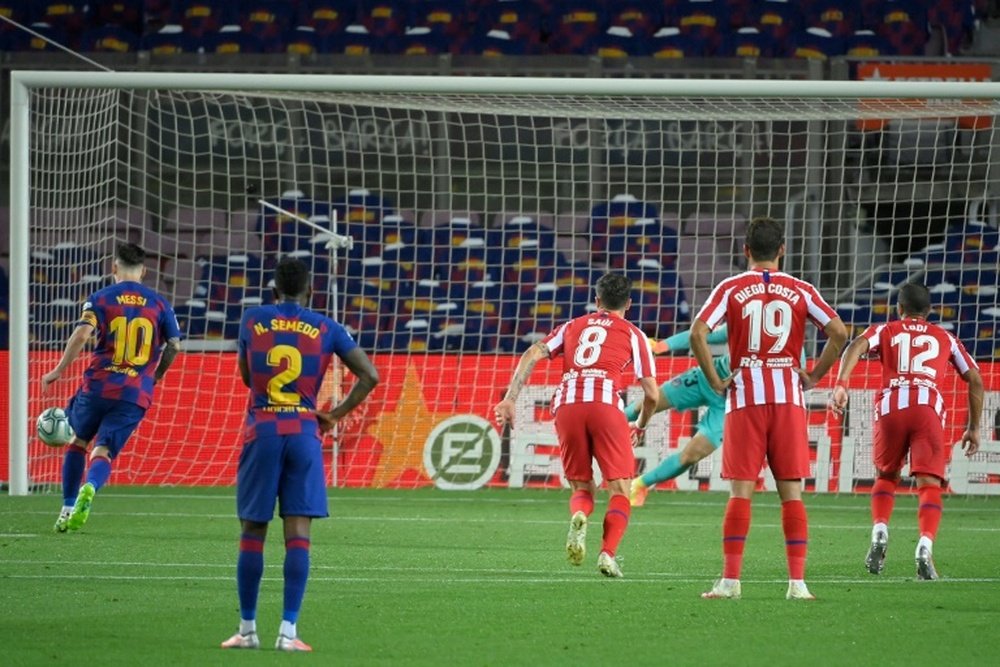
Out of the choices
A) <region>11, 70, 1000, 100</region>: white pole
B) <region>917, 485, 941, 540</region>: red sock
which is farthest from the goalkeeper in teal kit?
<region>917, 485, 941, 540</region>: red sock

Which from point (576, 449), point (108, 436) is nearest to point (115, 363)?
point (108, 436)

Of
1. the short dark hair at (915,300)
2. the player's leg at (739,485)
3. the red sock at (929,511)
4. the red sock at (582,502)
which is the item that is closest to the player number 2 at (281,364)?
the player's leg at (739,485)

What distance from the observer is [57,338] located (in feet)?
60.7

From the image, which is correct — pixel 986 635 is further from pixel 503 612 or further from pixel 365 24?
pixel 365 24

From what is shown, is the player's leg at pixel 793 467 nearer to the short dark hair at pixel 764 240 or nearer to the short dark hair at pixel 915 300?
the short dark hair at pixel 764 240

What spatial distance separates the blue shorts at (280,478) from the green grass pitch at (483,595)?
1.80 feet

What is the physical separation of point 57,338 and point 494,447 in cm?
523

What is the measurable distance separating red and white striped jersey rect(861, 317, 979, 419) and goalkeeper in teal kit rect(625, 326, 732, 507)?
281 cm

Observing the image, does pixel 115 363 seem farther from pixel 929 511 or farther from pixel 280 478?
pixel 929 511

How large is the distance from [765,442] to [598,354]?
67.9 inches

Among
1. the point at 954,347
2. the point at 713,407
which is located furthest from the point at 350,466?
the point at 954,347

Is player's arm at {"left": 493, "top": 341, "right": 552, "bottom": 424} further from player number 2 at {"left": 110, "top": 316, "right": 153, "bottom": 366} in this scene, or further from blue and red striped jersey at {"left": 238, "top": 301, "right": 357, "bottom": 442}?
player number 2 at {"left": 110, "top": 316, "right": 153, "bottom": 366}

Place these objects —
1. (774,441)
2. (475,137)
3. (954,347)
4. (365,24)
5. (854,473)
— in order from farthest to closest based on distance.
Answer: (365,24) → (475,137) → (854,473) → (954,347) → (774,441)

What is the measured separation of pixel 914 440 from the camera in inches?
400
